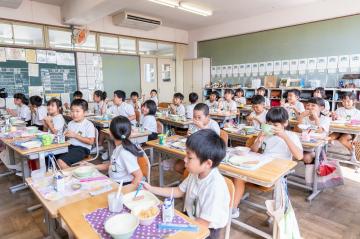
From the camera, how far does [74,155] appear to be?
2998 millimetres

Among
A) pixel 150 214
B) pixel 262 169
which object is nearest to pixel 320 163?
pixel 262 169

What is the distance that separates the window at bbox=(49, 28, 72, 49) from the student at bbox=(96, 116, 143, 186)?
543 centimetres

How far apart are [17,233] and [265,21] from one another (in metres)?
7.54

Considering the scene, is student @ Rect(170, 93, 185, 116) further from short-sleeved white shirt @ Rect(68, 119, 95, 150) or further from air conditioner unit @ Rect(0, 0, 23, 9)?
air conditioner unit @ Rect(0, 0, 23, 9)

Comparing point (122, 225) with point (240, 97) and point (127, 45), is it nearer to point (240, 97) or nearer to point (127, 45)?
point (240, 97)

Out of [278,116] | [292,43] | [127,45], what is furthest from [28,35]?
[292,43]

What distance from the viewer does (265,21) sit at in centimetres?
→ 723

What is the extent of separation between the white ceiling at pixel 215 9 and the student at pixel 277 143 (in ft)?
14.4

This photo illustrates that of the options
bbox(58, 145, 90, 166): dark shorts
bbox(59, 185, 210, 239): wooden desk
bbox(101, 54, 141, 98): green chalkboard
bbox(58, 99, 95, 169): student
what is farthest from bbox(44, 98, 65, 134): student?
bbox(101, 54, 141, 98): green chalkboard

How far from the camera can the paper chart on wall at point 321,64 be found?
6383 millimetres

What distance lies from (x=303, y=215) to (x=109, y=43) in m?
6.75

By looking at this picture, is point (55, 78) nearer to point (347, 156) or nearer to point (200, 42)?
point (200, 42)

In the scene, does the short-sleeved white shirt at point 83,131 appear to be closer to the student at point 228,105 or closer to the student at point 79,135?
the student at point 79,135

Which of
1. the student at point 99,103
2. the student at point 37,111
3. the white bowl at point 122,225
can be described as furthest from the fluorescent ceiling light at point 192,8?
the white bowl at point 122,225
